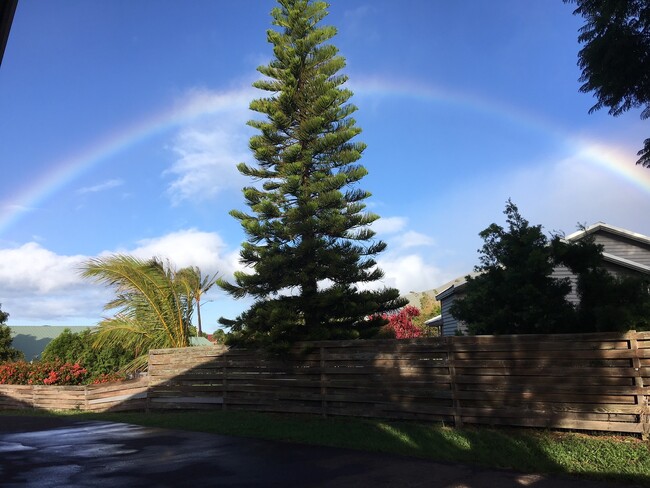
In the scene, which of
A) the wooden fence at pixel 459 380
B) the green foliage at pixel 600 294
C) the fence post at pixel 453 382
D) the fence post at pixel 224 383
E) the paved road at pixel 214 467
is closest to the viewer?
the paved road at pixel 214 467

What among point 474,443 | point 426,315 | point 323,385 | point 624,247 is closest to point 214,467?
point 474,443

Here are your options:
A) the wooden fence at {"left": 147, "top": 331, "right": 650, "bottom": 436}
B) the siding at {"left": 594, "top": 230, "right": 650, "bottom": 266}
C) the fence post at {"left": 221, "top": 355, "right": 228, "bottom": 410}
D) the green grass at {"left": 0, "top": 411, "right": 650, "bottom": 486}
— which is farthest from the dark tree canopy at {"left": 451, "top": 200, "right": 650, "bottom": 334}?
the siding at {"left": 594, "top": 230, "right": 650, "bottom": 266}

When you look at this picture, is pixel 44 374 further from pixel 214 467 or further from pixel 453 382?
pixel 453 382

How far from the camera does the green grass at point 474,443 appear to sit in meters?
6.43

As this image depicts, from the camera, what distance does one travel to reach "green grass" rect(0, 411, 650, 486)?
643 centimetres

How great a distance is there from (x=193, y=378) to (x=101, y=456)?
16.4 ft

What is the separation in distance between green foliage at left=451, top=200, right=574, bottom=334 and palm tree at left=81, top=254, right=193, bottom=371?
973 cm

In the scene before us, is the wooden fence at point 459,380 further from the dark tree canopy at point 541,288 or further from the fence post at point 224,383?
the dark tree canopy at point 541,288

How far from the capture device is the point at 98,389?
591 inches

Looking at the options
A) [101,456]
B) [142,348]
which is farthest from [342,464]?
[142,348]

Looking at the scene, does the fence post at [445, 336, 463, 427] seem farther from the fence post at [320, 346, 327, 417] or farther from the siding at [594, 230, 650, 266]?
the siding at [594, 230, 650, 266]

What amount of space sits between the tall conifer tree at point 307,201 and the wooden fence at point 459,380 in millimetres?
1181

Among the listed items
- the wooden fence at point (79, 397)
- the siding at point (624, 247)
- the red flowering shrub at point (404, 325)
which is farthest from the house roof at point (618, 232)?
the wooden fence at point (79, 397)

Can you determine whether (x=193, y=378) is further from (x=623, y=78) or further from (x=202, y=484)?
(x=623, y=78)
